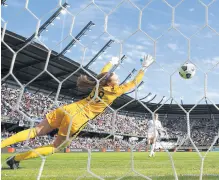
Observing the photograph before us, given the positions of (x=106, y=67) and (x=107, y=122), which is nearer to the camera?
(x=106, y=67)

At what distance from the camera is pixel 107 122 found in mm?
17234

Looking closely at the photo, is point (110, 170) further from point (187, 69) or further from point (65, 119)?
point (187, 69)

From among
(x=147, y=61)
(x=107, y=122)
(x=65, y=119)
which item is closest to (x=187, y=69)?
(x=147, y=61)

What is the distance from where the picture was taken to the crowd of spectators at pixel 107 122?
39.8 feet

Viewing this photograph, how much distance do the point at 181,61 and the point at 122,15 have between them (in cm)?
48

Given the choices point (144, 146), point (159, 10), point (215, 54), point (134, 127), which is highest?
point (159, 10)

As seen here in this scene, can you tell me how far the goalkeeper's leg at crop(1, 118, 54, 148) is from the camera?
8.89ft

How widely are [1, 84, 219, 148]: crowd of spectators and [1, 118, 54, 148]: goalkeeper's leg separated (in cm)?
607

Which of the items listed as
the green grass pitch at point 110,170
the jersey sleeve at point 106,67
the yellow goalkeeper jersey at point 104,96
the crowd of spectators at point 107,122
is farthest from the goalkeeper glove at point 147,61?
the crowd of spectators at point 107,122

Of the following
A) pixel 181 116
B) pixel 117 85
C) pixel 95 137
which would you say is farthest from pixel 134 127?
pixel 117 85

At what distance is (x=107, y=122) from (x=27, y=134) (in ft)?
47.8

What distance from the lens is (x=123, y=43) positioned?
1958 mm

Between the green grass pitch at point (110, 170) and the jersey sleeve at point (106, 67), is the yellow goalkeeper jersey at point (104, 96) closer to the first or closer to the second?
the jersey sleeve at point (106, 67)

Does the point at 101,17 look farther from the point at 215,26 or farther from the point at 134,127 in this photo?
the point at 134,127
